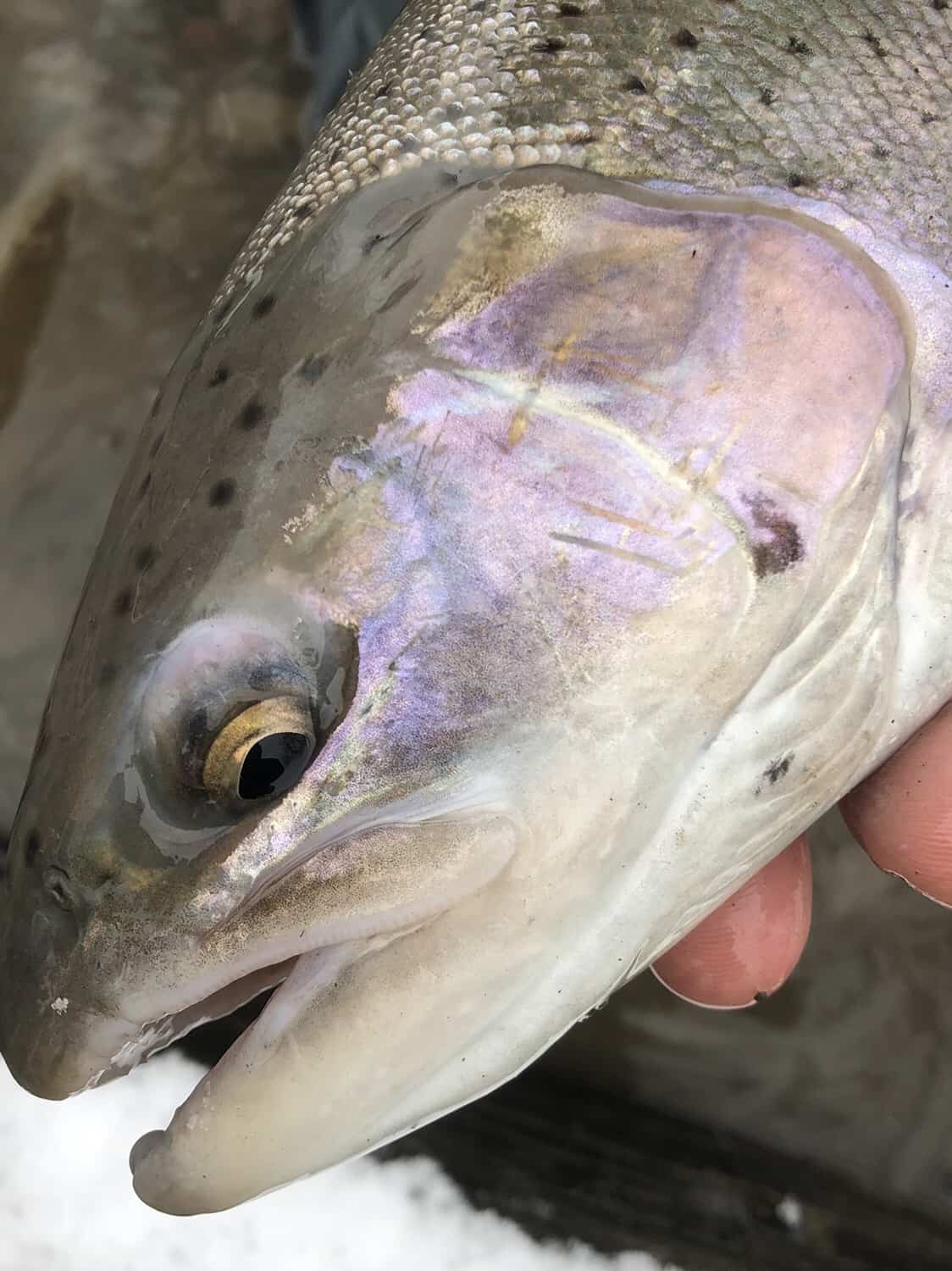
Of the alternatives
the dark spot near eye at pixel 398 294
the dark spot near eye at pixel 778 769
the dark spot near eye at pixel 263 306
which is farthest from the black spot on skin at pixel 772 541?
the dark spot near eye at pixel 263 306

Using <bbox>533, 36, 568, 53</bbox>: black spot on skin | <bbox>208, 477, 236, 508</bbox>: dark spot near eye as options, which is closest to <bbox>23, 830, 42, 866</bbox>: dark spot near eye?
<bbox>208, 477, 236, 508</bbox>: dark spot near eye

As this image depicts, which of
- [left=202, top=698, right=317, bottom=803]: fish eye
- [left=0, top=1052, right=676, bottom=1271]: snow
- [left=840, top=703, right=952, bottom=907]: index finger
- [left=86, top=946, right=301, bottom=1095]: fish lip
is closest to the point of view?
[left=202, top=698, right=317, bottom=803]: fish eye

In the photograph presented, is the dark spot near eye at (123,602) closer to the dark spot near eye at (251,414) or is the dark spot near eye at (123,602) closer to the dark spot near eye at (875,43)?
the dark spot near eye at (251,414)

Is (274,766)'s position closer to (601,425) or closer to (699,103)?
(601,425)

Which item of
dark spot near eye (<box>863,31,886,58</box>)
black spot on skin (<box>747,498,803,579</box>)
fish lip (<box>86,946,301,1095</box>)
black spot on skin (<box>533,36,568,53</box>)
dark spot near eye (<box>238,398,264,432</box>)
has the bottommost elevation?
fish lip (<box>86,946,301,1095</box>)

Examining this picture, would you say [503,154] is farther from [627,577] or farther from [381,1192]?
[381,1192]

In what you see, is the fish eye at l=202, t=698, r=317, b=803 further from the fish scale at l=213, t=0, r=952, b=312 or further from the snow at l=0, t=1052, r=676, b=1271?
the snow at l=0, t=1052, r=676, b=1271

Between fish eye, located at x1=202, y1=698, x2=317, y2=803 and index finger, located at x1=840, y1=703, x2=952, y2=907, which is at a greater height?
fish eye, located at x1=202, y1=698, x2=317, y2=803
